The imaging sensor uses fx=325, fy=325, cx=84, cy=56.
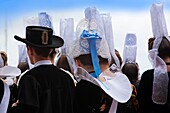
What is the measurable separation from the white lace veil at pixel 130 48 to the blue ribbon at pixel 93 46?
1.58 m

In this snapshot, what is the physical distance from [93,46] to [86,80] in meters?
0.17

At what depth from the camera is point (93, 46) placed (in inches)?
63.6

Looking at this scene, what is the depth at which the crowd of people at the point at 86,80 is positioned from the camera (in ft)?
5.15

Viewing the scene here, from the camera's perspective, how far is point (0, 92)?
1.85 meters

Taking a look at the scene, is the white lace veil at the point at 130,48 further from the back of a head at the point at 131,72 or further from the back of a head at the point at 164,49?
the back of a head at the point at 164,49

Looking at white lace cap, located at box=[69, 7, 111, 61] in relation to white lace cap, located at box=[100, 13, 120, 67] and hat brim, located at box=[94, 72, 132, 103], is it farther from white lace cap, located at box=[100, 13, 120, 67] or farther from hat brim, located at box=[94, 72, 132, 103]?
white lace cap, located at box=[100, 13, 120, 67]

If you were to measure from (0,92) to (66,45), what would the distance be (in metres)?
0.89

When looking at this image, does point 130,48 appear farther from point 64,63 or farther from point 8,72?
point 8,72


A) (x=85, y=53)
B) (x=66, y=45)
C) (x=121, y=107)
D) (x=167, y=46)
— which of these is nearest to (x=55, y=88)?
(x=85, y=53)

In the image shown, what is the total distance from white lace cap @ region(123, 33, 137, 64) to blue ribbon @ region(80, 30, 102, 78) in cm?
158

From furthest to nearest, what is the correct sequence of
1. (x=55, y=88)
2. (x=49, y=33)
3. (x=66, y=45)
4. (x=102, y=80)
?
(x=66, y=45) < (x=49, y=33) < (x=55, y=88) < (x=102, y=80)

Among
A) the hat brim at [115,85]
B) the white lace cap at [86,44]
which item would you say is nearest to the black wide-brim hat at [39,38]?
the white lace cap at [86,44]

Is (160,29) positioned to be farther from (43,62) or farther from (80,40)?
(43,62)

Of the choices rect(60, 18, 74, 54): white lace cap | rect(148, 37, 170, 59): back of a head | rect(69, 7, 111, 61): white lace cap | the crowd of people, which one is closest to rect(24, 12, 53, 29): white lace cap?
rect(60, 18, 74, 54): white lace cap
